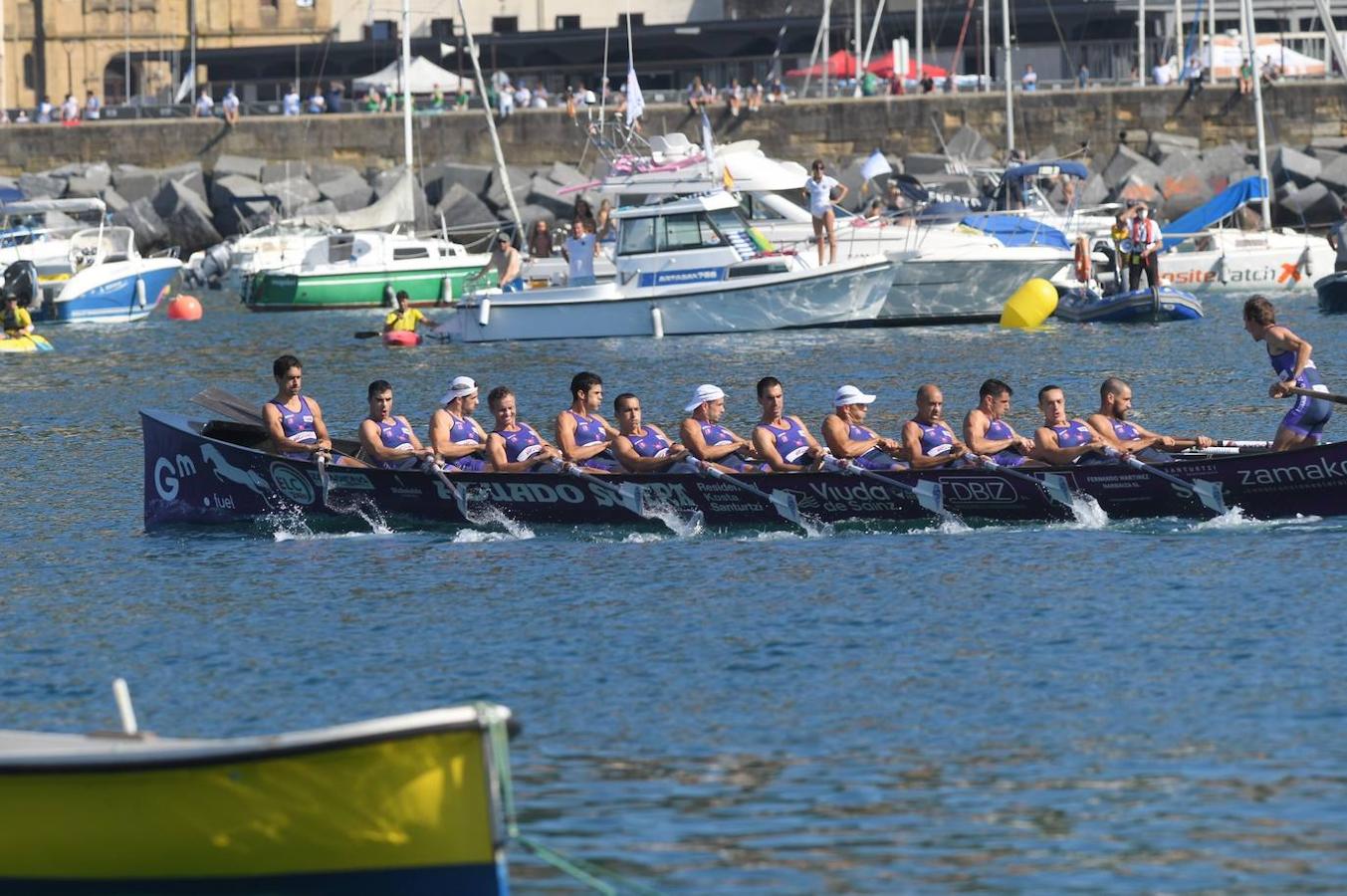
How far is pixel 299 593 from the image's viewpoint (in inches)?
746

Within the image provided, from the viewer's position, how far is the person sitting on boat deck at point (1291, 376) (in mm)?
→ 19594

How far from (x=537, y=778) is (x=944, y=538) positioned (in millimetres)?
8078

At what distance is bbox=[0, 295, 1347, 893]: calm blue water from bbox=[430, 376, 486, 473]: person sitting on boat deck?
0.82 meters

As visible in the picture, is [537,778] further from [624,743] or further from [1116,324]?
[1116,324]

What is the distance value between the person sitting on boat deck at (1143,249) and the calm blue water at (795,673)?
2112 centimetres

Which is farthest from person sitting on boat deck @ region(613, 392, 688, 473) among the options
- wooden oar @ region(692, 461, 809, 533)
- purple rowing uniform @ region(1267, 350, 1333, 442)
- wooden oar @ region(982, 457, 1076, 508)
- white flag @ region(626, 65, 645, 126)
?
white flag @ region(626, 65, 645, 126)

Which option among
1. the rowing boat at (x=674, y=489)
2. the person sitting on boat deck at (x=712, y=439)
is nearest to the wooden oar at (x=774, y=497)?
the rowing boat at (x=674, y=489)

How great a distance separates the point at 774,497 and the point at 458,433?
10.7ft

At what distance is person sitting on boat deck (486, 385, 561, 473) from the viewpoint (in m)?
21.3

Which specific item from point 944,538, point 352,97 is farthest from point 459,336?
point 352,97

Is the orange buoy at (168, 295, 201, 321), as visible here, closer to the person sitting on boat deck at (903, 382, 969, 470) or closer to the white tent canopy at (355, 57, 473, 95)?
the white tent canopy at (355, 57, 473, 95)

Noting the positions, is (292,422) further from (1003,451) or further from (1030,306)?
(1030,306)

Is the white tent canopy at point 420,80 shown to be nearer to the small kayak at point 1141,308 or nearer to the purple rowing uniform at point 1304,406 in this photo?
the small kayak at point 1141,308

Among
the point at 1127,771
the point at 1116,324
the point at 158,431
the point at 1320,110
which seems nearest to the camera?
the point at 1127,771
